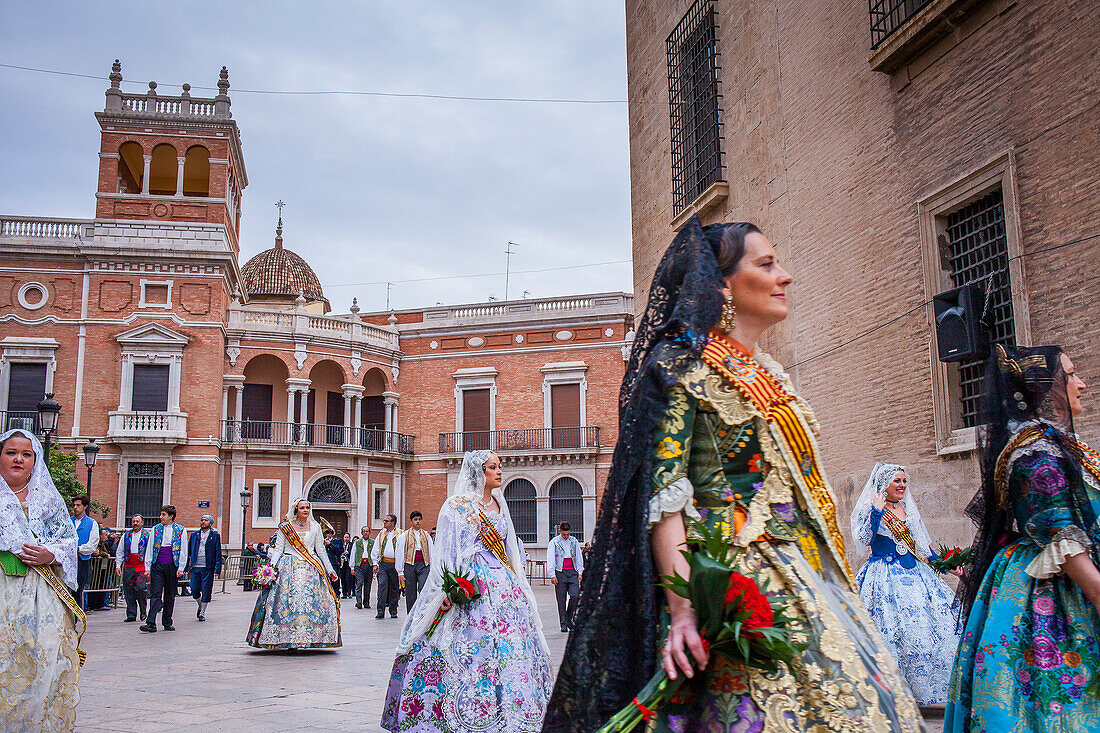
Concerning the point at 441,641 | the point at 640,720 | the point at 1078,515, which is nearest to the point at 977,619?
the point at 1078,515

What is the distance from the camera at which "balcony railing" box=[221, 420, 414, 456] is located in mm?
35000

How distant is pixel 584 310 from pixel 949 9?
→ 1179 inches

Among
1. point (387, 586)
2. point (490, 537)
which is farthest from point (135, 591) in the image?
point (490, 537)

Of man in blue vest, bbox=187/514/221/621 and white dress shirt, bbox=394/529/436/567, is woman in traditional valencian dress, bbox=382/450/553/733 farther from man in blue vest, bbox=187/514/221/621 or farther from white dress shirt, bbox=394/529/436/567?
man in blue vest, bbox=187/514/221/621

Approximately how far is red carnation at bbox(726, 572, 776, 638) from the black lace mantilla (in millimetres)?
266

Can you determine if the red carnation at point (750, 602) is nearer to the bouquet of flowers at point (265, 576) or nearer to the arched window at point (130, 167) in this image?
the bouquet of flowers at point (265, 576)

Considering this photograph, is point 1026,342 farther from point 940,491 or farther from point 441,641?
point 441,641

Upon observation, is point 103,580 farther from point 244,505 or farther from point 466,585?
point 466,585

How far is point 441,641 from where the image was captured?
20.4 ft

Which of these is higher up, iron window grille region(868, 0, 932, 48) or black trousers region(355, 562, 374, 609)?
iron window grille region(868, 0, 932, 48)

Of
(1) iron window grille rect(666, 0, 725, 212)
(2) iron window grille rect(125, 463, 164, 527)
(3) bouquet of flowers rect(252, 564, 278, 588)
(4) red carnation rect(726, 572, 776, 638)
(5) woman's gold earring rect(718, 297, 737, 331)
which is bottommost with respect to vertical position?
(3) bouquet of flowers rect(252, 564, 278, 588)

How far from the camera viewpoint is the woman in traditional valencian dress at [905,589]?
6.58 meters

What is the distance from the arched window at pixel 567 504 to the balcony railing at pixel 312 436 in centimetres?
647

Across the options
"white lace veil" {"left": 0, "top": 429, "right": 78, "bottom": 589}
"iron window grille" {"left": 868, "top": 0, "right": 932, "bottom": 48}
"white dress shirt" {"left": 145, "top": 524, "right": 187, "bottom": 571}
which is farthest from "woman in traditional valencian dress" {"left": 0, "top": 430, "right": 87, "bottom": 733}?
"white dress shirt" {"left": 145, "top": 524, "right": 187, "bottom": 571}
